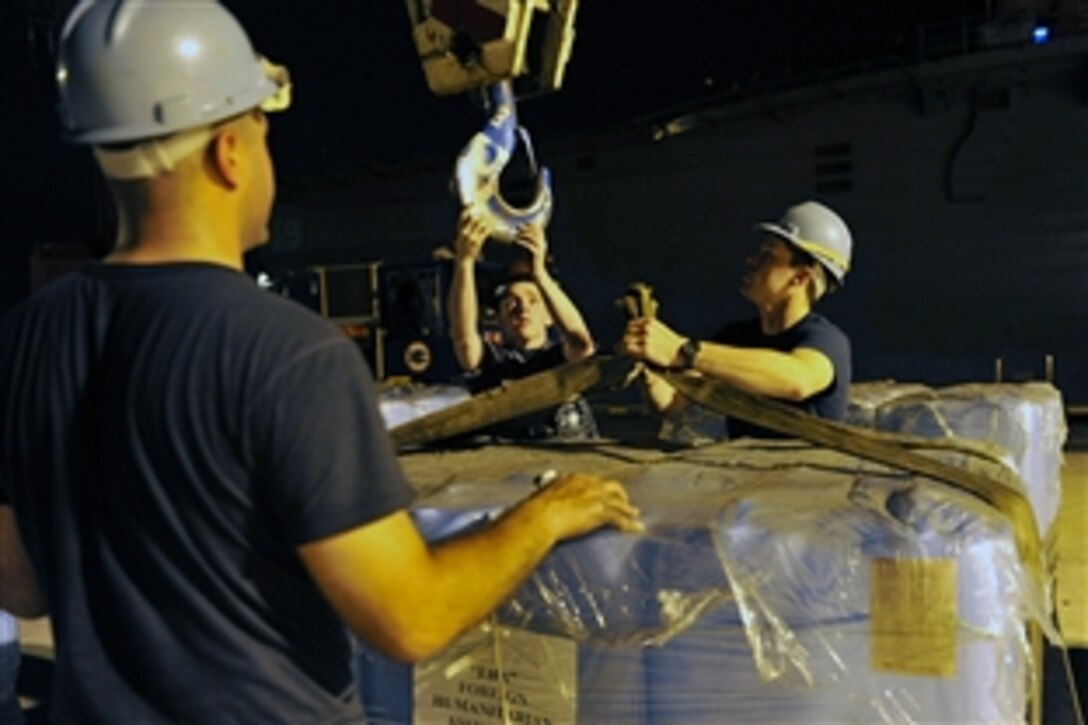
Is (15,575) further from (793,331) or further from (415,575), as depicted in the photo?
(793,331)

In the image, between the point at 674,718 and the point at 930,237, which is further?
the point at 930,237

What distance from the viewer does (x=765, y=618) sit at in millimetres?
1648

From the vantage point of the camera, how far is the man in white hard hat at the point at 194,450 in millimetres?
1088

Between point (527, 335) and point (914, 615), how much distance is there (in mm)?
2497

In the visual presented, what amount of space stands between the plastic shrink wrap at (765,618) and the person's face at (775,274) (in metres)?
1.20

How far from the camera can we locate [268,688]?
3.80 feet

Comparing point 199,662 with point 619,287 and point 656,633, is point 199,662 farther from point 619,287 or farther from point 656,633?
point 619,287

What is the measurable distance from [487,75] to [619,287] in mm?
18661

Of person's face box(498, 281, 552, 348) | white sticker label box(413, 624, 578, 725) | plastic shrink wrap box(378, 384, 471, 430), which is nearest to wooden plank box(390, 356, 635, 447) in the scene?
white sticker label box(413, 624, 578, 725)

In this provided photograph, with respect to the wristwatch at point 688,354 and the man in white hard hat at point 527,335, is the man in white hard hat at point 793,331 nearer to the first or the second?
the wristwatch at point 688,354

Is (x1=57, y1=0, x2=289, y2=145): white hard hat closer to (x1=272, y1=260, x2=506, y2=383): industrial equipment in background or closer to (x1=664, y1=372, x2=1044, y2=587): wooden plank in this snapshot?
(x1=664, y1=372, x2=1044, y2=587): wooden plank

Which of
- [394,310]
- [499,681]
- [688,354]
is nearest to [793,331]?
[688,354]

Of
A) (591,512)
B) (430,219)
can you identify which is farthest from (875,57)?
(591,512)

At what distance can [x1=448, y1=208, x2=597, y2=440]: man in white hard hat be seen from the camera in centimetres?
327
